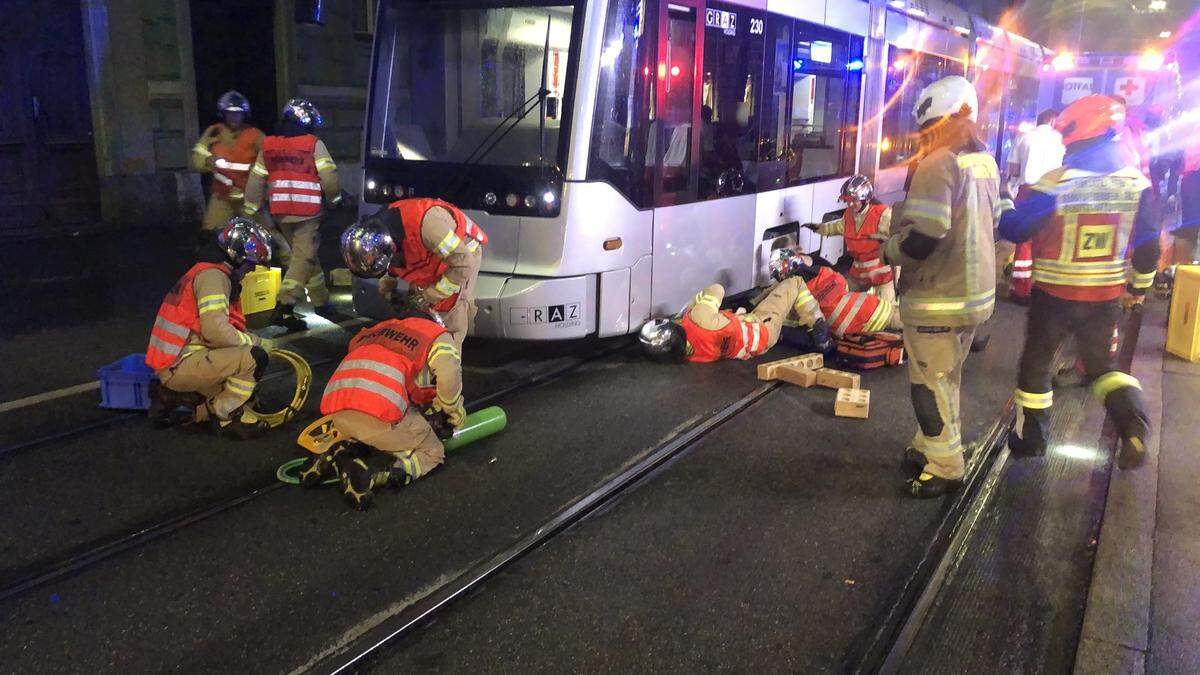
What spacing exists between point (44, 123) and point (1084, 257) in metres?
12.2

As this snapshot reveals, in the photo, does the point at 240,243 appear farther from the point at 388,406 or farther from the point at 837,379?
the point at 837,379

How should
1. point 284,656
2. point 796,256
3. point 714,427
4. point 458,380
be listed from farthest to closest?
1. point 796,256
2. point 714,427
3. point 458,380
4. point 284,656

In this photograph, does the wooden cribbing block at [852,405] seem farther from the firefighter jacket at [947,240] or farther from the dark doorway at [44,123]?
the dark doorway at [44,123]

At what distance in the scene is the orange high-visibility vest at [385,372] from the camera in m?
4.34

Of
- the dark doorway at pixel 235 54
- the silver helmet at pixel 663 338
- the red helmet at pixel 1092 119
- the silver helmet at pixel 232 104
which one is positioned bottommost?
the silver helmet at pixel 663 338

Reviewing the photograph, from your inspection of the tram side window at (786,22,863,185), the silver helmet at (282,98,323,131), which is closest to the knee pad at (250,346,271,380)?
the silver helmet at (282,98,323,131)

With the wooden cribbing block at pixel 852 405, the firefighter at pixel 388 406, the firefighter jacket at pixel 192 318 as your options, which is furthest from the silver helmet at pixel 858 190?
the firefighter jacket at pixel 192 318

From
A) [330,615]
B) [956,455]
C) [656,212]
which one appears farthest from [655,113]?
[330,615]

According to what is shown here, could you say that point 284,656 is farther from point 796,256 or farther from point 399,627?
point 796,256

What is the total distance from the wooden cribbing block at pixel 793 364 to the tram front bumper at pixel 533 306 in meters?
1.29

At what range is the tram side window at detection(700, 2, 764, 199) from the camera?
7.10 metres

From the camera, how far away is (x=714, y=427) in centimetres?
558

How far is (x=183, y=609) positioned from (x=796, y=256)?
16.8 feet

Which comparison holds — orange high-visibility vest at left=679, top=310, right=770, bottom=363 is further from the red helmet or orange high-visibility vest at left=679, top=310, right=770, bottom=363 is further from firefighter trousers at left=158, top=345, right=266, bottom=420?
firefighter trousers at left=158, top=345, right=266, bottom=420
